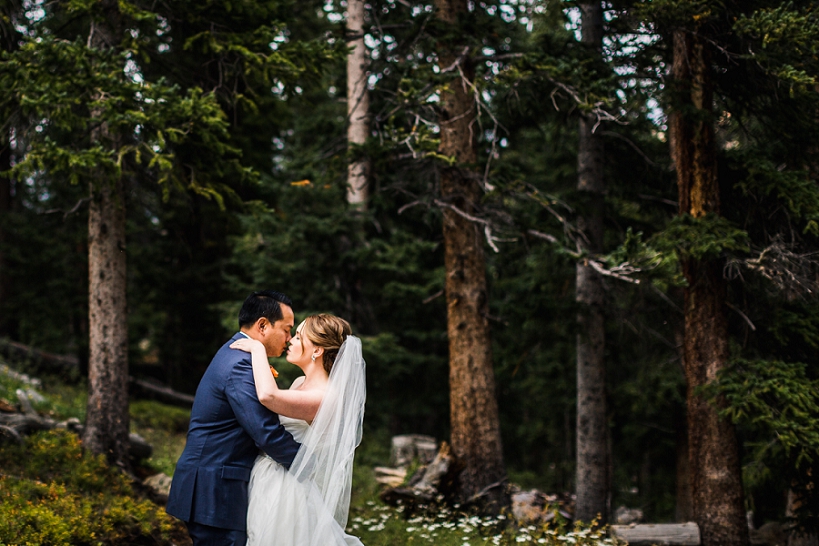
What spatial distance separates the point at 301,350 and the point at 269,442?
77 centimetres

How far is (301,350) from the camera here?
4566 millimetres

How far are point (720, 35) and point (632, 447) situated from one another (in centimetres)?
1259

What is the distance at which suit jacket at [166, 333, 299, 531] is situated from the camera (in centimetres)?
402

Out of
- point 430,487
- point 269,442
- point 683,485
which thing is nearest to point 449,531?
point 430,487

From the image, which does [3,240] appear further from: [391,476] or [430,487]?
[430,487]

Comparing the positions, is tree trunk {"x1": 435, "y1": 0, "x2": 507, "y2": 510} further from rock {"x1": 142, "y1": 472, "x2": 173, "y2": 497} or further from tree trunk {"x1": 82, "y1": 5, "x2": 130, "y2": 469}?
tree trunk {"x1": 82, "y1": 5, "x2": 130, "y2": 469}

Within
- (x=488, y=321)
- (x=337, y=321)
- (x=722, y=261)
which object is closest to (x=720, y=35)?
(x=722, y=261)

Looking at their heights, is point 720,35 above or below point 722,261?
above

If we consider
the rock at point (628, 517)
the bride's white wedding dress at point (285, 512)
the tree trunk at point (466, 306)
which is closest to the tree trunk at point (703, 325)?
the tree trunk at point (466, 306)

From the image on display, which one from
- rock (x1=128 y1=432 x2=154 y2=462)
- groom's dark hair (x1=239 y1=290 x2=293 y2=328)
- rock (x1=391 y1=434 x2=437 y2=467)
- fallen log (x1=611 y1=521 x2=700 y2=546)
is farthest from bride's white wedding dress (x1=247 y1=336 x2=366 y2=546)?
rock (x1=391 y1=434 x2=437 y2=467)

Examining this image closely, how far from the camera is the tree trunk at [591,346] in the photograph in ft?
33.5

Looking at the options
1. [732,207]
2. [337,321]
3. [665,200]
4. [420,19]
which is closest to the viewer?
[337,321]

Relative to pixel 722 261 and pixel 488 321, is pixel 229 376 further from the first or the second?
pixel 722 261

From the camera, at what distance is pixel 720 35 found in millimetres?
7414
